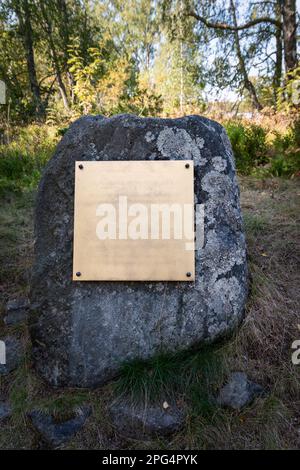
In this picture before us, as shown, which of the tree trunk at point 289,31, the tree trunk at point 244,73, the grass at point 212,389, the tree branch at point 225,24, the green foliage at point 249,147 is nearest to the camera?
the grass at point 212,389

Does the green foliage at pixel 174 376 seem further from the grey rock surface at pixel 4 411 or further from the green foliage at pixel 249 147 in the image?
the green foliage at pixel 249 147

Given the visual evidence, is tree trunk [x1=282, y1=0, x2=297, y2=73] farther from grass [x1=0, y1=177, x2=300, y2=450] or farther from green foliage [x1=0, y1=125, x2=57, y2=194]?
grass [x1=0, y1=177, x2=300, y2=450]

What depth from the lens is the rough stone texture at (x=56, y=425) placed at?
1814mm

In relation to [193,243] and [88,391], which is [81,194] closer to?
[193,243]

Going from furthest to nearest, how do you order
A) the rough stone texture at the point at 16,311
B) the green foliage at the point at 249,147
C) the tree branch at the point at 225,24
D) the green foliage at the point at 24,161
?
1. the tree branch at the point at 225,24
2. the green foliage at the point at 249,147
3. the green foliage at the point at 24,161
4. the rough stone texture at the point at 16,311

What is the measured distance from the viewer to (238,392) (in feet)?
6.28

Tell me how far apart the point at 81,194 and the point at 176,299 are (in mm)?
840

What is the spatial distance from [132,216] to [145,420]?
3.62 ft

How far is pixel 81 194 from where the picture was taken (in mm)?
2164

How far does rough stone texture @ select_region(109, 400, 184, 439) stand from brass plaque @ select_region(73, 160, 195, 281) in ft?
2.37

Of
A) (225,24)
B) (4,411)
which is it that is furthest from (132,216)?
(225,24)

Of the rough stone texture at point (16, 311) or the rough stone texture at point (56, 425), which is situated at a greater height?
the rough stone texture at point (16, 311)

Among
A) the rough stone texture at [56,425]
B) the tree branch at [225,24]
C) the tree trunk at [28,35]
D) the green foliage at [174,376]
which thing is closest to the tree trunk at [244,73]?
the tree branch at [225,24]

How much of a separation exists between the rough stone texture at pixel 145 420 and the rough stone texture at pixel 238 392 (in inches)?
9.8
